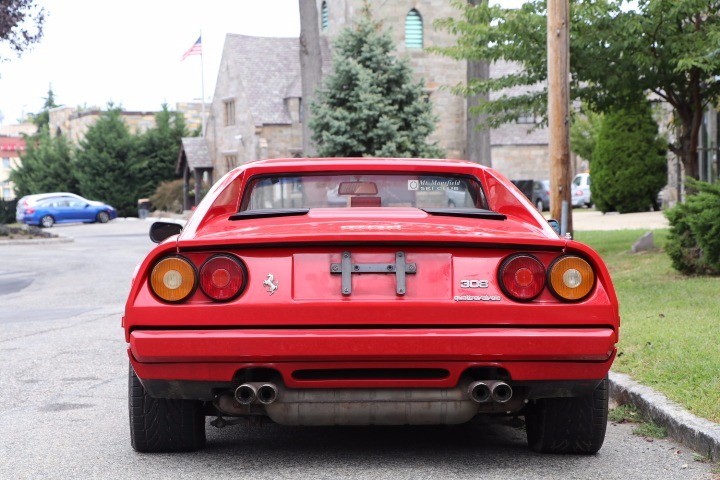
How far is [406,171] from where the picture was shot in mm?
6355

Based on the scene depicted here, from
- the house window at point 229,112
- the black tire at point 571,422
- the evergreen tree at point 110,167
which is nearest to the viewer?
the black tire at point 571,422

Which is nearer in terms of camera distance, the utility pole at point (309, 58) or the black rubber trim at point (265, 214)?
the black rubber trim at point (265, 214)

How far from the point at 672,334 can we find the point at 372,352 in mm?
4489

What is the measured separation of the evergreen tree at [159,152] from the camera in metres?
62.8

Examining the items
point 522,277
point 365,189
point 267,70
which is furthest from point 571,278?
point 267,70

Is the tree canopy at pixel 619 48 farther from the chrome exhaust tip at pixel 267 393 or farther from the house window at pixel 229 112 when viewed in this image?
the house window at pixel 229 112

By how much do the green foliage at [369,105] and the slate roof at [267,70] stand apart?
21.3m

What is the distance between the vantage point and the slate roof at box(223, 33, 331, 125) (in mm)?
55656

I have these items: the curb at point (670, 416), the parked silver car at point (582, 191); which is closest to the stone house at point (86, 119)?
the parked silver car at point (582, 191)

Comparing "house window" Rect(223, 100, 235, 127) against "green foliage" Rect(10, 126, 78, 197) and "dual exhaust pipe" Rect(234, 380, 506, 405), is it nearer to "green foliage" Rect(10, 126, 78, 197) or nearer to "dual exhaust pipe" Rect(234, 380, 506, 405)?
"green foliage" Rect(10, 126, 78, 197)

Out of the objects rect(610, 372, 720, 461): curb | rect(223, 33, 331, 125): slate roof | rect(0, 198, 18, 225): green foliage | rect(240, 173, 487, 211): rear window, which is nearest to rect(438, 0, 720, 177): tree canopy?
rect(610, 372, 720, 461): curb

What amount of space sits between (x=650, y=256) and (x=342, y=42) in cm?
1692

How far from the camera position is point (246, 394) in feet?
16.2

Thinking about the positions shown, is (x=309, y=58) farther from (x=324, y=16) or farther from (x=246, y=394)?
(x=246, y=394)
